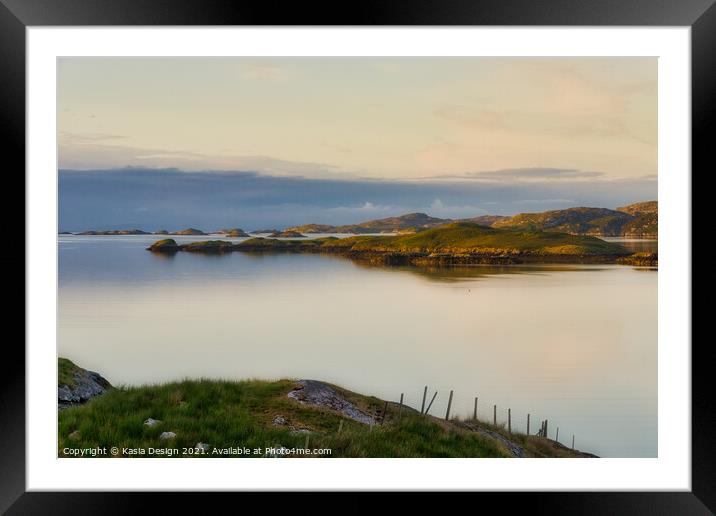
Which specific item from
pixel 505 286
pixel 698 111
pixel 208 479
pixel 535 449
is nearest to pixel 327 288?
pixel 505 286

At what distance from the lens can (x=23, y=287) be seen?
3.05 metres

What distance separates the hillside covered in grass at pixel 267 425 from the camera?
11.5 ft

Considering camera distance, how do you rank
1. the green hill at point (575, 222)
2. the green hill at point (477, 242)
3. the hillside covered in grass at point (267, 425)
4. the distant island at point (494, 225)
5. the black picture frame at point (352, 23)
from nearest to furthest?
1. the black picture frame at point (352, 23)
2. the hillside covered in grass at point (267, 425)
3. the green hill at point (575, 222)
4. the distant island at point (494, 225)
5. the green hill at point (477, 242)

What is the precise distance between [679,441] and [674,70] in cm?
246

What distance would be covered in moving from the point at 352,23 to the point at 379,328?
268cm

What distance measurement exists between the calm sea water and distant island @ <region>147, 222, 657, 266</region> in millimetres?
171

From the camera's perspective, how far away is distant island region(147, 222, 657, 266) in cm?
479

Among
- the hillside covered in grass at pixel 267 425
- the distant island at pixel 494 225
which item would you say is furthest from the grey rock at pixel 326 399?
the distant island at pixel 494 225

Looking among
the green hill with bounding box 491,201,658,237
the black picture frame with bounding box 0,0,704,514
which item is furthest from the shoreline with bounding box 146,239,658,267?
the black picture frame with bounding box 0,0,704,514

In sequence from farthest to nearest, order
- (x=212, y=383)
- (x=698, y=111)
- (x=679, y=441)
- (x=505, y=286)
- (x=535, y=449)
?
(x=505, y=286), (x=535, y=449), (x=212, y=383), (x=679, y=441), (x=698, y=111)

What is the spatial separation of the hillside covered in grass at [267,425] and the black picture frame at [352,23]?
1.48 feet

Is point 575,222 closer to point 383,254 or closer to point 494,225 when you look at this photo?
point 494,225

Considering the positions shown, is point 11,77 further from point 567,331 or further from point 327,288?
point 567,331

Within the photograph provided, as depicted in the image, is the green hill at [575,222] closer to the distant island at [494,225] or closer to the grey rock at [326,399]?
the distant island at [494,225]
